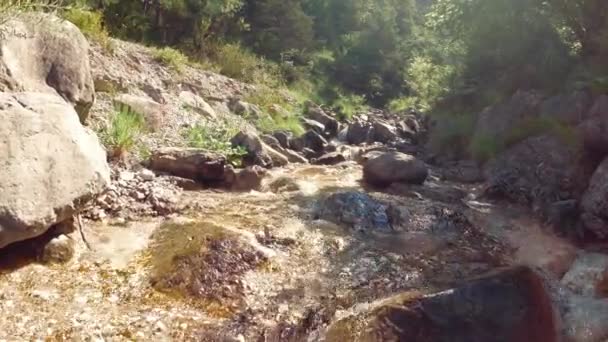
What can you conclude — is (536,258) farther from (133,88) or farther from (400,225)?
(133,88)

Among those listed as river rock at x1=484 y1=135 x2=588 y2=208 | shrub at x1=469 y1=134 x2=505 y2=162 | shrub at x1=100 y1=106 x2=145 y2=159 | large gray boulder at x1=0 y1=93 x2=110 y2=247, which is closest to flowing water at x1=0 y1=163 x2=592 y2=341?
large gray boulder at x1=0 y1=93 x2=110 y2=247

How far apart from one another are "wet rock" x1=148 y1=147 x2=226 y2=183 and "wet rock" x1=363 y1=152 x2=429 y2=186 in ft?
8.74

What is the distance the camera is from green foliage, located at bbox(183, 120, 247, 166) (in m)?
7.62

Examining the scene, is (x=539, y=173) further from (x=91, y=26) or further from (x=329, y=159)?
(x=91, y=26)

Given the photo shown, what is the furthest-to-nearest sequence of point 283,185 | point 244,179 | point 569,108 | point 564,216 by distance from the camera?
point 569,108
point 283,185
point 244,179
point 564,216

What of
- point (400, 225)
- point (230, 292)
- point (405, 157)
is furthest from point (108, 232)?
point (405, 157)

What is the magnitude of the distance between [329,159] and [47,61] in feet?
18.4

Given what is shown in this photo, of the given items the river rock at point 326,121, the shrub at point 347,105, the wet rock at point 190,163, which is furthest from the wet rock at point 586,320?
the shrub at point 347,105

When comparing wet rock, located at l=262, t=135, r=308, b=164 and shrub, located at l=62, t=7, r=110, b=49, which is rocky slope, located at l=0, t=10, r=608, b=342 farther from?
wet rock, located at l=262, t=135, r=308, b=164

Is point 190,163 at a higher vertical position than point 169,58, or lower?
lower

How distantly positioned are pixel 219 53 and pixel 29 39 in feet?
29.2

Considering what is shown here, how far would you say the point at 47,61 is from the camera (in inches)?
229

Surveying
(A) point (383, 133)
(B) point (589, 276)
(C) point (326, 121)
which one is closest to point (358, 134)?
(A) point (383, 133)

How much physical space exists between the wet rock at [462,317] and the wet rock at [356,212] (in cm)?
191
